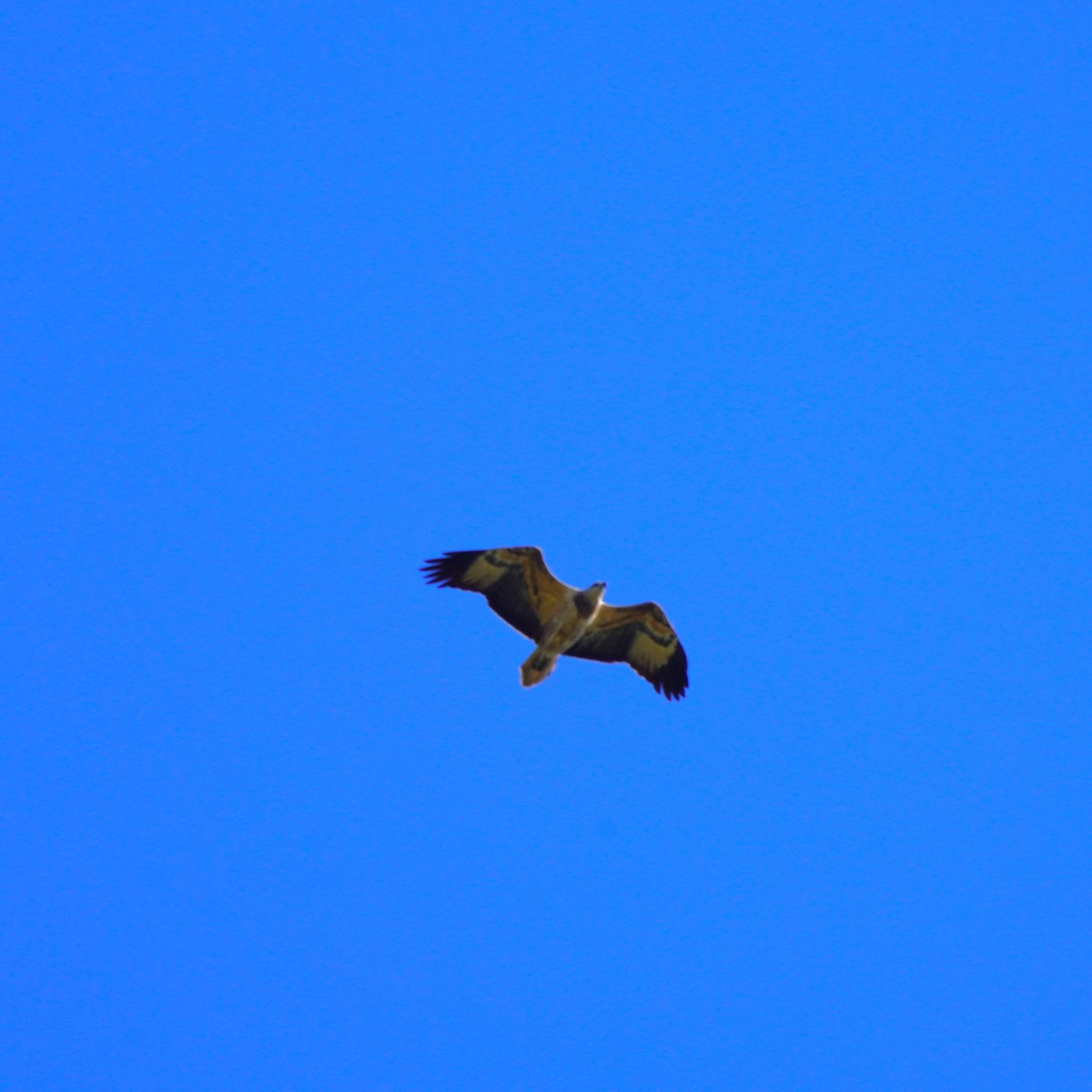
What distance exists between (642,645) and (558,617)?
1.59 metres

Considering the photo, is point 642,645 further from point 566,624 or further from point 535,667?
point 535,667

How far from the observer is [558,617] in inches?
656

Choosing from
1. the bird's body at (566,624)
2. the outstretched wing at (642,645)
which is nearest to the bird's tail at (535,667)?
the bird's body at (566,624)

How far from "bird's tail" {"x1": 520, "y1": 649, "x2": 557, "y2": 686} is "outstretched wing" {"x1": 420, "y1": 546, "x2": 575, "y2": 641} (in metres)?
0.48

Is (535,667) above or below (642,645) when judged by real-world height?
below

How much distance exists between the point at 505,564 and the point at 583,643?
1514 mm

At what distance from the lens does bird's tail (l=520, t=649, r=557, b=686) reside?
53.1 ft

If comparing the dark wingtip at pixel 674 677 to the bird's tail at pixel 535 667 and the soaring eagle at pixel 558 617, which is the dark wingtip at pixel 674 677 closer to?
the soaring eagle at pixel 558 617

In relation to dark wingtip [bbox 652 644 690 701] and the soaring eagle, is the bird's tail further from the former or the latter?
dark wingtip [bbox 652 644 690 701]

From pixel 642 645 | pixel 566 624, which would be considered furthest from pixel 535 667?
pixel 642 645

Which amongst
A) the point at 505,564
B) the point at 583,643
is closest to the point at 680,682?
the point at 583,643

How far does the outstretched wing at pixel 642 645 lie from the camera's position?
17.5 m

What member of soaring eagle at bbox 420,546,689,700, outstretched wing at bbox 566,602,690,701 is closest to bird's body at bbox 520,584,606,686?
soaring eagle at bbox 420,546,689,700

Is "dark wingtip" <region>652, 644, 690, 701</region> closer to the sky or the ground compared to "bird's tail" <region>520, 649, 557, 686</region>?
closer to the sky
